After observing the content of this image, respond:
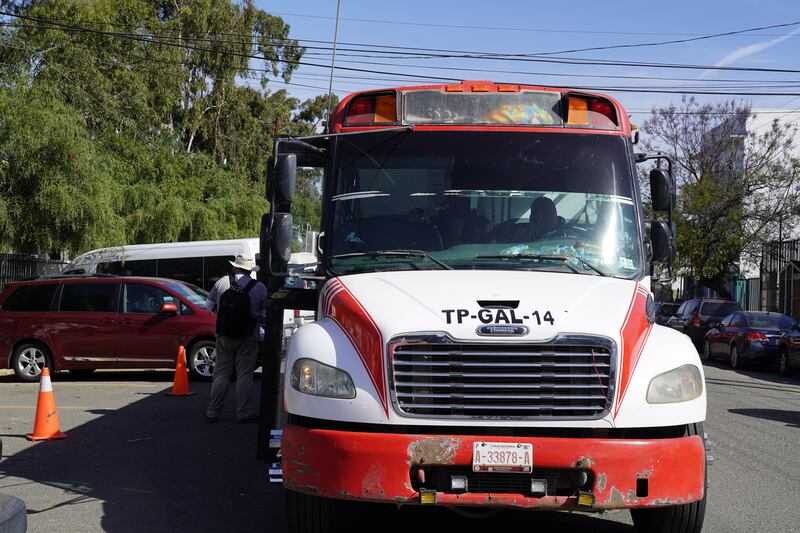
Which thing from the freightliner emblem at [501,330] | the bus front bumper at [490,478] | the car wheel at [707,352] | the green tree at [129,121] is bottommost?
the car wheel at [707,352]

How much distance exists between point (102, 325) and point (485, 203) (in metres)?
11.4

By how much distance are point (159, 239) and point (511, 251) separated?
2238 centimetres

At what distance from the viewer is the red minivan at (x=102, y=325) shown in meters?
16.2

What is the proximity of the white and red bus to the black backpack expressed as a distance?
4.58 metres

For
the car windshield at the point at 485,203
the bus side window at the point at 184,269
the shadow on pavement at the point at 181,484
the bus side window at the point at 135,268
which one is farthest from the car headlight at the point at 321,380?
the bus side window at the point at 135,268

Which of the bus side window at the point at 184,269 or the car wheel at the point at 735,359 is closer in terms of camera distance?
the car wheel at the point at 735,359

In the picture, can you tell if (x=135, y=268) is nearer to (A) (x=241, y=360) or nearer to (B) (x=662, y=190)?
(A) (x=241, y=360)

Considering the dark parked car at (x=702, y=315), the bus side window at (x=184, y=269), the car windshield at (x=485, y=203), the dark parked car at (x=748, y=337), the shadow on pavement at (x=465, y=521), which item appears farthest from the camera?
the dark parked car at (x=702, y=315)

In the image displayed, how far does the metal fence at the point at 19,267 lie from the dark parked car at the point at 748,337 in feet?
54.3

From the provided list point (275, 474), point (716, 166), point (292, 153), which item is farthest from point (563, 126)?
point (716, 166)

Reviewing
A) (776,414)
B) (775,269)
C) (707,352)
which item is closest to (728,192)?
(775,269)

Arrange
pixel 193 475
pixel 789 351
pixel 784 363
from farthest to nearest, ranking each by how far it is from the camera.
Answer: pixel 784 363
pixel 789 351
pixel 193 475

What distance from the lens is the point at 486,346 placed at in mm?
5266

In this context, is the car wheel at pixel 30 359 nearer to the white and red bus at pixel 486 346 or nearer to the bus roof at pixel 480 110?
the white and red bus at pixel 486 346
